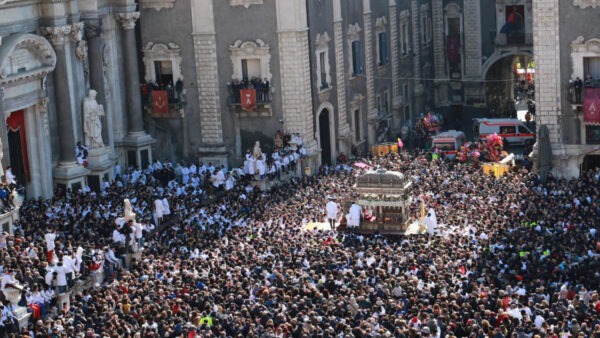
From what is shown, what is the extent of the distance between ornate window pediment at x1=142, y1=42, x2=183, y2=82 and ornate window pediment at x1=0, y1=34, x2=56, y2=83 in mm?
8708

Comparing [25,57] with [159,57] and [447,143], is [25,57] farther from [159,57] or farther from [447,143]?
[447,143]

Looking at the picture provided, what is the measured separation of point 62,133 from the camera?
50750mm

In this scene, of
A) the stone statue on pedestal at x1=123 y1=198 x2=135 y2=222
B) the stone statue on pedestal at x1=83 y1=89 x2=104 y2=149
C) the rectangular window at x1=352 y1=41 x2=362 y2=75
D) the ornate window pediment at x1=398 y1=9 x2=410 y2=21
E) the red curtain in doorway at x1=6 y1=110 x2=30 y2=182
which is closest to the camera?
the stone statue on pedestal at x1=123 y1=198 x2=135 y2=222

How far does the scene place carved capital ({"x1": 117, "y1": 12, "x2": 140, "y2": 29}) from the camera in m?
55.3

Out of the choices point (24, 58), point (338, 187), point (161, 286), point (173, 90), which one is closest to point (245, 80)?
point (173, 90)

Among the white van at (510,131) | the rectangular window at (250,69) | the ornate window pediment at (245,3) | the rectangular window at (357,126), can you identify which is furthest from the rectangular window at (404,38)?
the ornate window pediment at (245,3)

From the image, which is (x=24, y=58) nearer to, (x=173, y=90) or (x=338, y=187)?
(x=173, y=90)

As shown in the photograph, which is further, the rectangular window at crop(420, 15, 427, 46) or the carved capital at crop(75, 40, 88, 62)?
the rectangular window at crop(420, 15, 427, 46)

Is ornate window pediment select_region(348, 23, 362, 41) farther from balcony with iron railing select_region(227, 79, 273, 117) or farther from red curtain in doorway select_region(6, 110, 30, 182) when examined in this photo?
red curtain in doorway select_region(6, 110, 30, 182)

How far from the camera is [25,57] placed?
48281 mm

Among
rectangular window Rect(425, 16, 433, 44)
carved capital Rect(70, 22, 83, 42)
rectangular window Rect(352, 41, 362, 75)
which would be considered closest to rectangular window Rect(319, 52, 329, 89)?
rectangular window Rect(352, 41, 362, 75)

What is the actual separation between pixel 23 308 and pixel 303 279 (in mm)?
8530

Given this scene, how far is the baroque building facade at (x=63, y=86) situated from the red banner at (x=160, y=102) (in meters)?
1.44

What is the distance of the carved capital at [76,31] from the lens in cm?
5066
